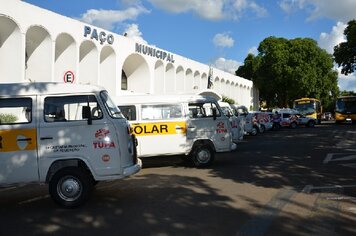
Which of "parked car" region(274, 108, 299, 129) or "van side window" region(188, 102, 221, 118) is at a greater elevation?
"van side window" region(188, 102, 221, 118)

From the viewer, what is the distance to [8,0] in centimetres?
1845

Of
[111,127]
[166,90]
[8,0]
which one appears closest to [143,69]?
[166,90]

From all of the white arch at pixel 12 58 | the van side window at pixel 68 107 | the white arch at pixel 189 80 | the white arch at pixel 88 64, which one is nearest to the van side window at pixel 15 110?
the van side window at pixel 68 107

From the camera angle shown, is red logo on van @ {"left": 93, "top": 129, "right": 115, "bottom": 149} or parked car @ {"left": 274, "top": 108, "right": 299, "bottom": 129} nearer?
red logo on van @ {"left": 93, "top": 129, "right": 115, "bottom": 149}

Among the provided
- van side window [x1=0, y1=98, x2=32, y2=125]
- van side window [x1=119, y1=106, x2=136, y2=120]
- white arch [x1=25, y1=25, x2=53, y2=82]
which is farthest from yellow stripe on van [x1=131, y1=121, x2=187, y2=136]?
white arch [x1=25, y1=25, x2=53, y2=82]

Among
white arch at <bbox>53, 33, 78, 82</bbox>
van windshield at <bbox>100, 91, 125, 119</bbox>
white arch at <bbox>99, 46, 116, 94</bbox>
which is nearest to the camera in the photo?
van windshield at <bbox>100, 91, 125, 119</bbox>

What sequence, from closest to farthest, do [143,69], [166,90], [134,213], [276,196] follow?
[134,213], [276,196], [143,69], [166,90]

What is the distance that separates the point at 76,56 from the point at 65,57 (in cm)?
66

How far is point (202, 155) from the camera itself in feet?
44.2

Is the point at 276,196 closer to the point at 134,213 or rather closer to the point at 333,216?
the point at 333,216

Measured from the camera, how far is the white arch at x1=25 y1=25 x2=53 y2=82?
70.3ft

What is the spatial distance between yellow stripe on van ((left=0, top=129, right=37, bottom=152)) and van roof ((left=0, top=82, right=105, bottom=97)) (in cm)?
72

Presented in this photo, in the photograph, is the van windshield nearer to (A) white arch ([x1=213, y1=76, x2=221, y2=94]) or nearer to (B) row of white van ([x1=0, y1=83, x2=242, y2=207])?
(B) row of white van ([x1=0, y1=83, x2=242, y2=207])

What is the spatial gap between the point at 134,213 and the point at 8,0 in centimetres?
1412
